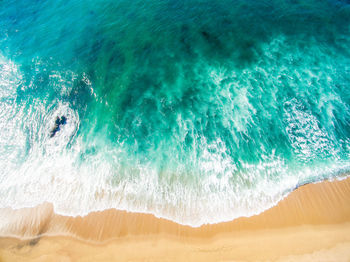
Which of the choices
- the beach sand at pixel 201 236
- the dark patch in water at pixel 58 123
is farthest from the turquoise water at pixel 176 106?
the beach sand at pixel 201 236

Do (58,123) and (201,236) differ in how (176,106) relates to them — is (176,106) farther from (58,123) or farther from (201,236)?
(58,123)

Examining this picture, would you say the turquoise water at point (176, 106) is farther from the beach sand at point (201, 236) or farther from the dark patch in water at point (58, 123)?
the beach sand at point (201, 236)

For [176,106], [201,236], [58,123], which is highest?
[176,106]

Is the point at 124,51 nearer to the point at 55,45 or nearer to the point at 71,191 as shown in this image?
the point at 55,45

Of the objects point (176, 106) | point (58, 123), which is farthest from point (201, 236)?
point (58, 123)

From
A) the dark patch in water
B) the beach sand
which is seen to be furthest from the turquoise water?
the beach sand

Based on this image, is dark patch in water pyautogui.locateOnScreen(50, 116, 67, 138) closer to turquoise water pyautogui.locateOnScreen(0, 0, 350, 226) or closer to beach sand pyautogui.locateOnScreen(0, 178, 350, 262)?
turquoise water pyautogui.locateOnScreen(0, 0, 350, 226)
